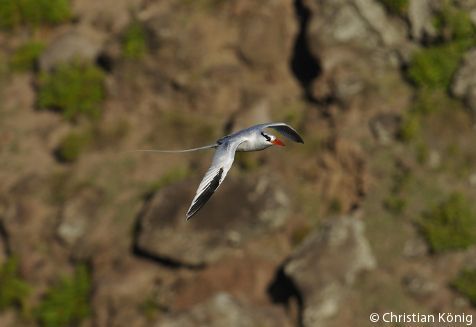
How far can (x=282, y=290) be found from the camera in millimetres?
20906

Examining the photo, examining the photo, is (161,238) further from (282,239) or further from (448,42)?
(448,42)

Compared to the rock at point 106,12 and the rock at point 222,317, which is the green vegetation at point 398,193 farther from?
the rock at point 106,12

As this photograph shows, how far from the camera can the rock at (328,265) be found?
19.3 metres

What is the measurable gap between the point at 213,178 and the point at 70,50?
16.2 m

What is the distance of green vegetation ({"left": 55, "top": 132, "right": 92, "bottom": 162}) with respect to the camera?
2492 cm

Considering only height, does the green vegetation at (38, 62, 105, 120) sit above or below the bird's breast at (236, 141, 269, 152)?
above

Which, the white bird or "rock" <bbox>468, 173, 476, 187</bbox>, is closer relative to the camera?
the white bird

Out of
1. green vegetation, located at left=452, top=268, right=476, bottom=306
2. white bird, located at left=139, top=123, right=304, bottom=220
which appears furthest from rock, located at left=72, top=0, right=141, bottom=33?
white bird, located at left=139, top=123, right=304, bottom=220

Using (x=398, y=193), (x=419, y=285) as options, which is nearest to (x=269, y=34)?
(x=398, y=193)

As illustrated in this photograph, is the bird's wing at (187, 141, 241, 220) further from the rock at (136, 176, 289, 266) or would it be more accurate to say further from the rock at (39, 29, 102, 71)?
the rock at (39, 29, 102, 71)

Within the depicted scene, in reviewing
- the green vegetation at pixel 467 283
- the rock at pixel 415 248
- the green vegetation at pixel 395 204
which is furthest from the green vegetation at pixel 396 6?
the green vegetation at pixel 467 283

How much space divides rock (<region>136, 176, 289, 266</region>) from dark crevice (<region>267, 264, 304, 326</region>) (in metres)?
1.16

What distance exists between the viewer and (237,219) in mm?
21141

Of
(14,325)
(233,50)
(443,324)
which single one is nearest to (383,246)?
(443,324)
